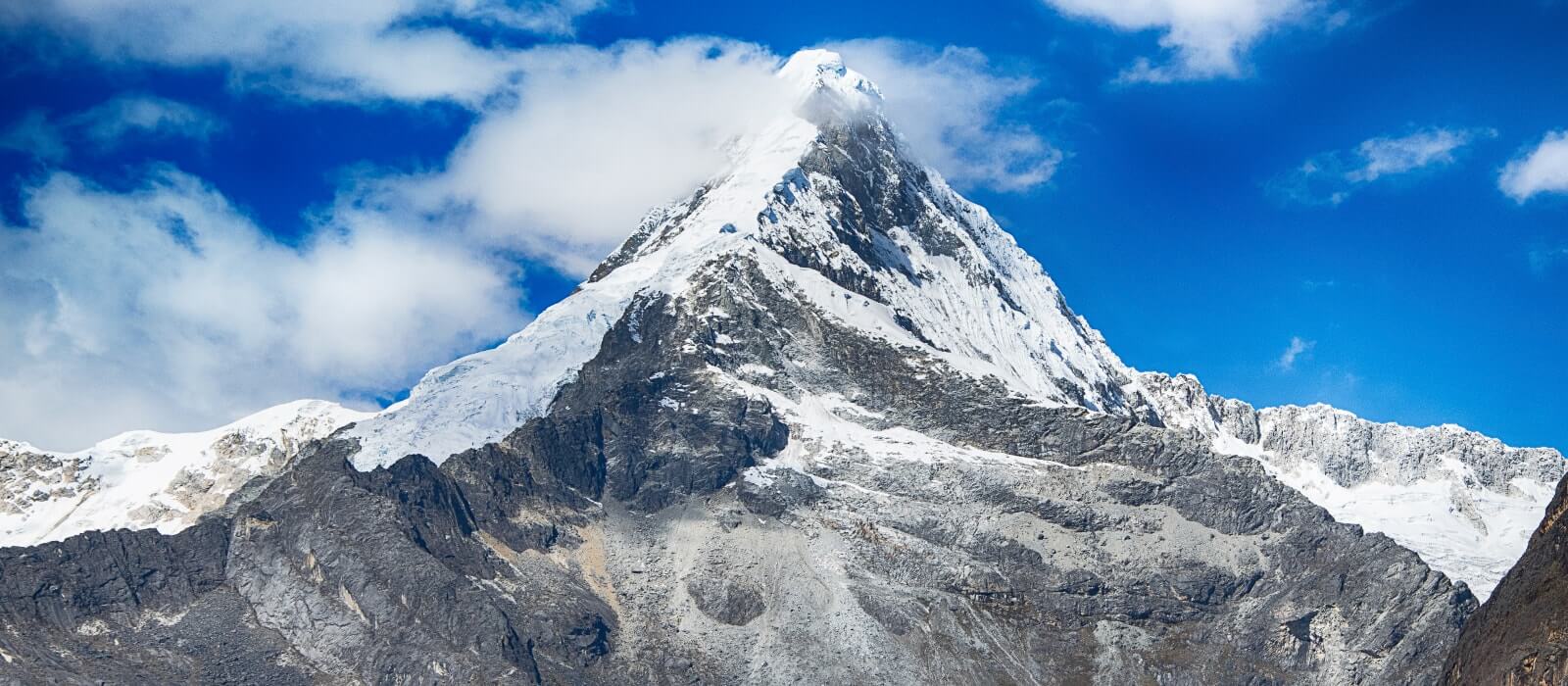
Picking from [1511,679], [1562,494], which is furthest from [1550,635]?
[1562,494]

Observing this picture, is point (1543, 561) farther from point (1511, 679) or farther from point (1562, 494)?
point (1511, 679)

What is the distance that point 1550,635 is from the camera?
134m

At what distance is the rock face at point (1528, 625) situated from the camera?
13200 cm

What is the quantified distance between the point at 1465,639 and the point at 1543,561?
915 centimetres

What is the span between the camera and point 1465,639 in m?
150

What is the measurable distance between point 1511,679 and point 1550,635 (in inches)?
154

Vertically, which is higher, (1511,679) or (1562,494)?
(1562,494)

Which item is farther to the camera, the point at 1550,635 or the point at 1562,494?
the point at 1562,494

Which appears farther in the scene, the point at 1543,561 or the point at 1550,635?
Result: the point at 1543,561

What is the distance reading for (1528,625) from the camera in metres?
139

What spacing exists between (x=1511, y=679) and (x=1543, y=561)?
1407 centimetres

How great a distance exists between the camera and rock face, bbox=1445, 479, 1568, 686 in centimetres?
13200

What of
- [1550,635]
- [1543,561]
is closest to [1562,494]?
[1543,561]

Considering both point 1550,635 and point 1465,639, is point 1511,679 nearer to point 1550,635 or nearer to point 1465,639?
point 1550,635
